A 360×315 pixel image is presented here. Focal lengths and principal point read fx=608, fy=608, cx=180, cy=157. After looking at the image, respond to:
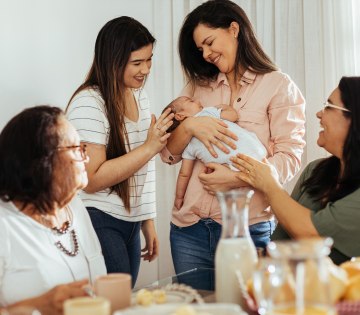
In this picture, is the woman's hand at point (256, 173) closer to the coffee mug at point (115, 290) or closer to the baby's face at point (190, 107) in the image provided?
the baby's face at point (190, 107)

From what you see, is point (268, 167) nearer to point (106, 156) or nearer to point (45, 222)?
point (106, 156)

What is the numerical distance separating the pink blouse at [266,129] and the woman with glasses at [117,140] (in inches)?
7.4

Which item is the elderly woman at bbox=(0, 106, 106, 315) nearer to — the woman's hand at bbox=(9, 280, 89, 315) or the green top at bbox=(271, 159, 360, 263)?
the woman's hand at bbox=(9, 280, 89, 315)

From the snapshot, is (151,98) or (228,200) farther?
(151,98)

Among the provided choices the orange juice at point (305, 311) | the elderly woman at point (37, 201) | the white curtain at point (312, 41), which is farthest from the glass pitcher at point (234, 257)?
the white curtain at point (312, 41)

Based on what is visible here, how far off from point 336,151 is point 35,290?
0.99m

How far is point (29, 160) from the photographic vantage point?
4.95ft

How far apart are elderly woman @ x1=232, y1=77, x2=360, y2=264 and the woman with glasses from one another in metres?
0.39

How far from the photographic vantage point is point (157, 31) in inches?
139

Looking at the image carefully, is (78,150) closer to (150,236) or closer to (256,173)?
(256,173)

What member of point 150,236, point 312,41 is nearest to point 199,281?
point 150,236

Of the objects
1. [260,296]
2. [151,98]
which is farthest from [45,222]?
[151,98]

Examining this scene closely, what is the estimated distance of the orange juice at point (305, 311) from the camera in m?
0.98

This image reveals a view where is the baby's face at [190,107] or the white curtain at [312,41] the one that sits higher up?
the white curtain at [312,41]
